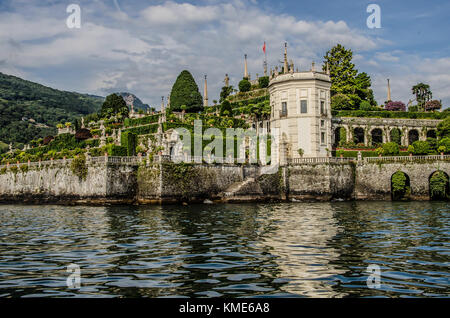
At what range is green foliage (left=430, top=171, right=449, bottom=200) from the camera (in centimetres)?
4288

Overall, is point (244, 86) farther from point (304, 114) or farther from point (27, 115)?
point (27, 115)

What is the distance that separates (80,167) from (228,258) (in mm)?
32252

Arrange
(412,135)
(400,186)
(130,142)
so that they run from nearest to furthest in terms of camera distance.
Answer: (400,186) → (130,142) → (412,135)

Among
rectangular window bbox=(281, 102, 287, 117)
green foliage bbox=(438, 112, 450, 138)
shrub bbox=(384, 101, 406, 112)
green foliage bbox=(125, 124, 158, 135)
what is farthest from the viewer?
shrub bbox=(384, 101, 406, 112)

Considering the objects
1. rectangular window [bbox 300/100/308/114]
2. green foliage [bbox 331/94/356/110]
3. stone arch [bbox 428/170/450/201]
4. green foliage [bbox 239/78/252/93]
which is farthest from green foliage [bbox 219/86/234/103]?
stone arch [bbox 428/170/450/201]

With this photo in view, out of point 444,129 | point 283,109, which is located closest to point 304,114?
point 283,109

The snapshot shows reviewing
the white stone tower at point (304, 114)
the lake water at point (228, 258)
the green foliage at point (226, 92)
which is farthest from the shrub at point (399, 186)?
the green foliage at point (226, 92)

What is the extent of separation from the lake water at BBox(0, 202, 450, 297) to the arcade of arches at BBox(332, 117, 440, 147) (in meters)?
36.0

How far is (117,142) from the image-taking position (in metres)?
59.3

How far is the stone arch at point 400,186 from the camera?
44344mm

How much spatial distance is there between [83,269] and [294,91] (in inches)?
1739

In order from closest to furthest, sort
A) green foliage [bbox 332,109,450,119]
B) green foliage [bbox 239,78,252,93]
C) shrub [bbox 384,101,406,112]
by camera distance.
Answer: green foliage [bbox 332,109,450,119]
shrub [bbox 384,101,406,112]
green foliage [bbox 239,78,252,93]

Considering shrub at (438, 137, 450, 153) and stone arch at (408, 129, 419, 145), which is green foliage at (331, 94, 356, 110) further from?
shrub at (438, 137, 450, 153)

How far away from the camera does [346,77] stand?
7356cm
